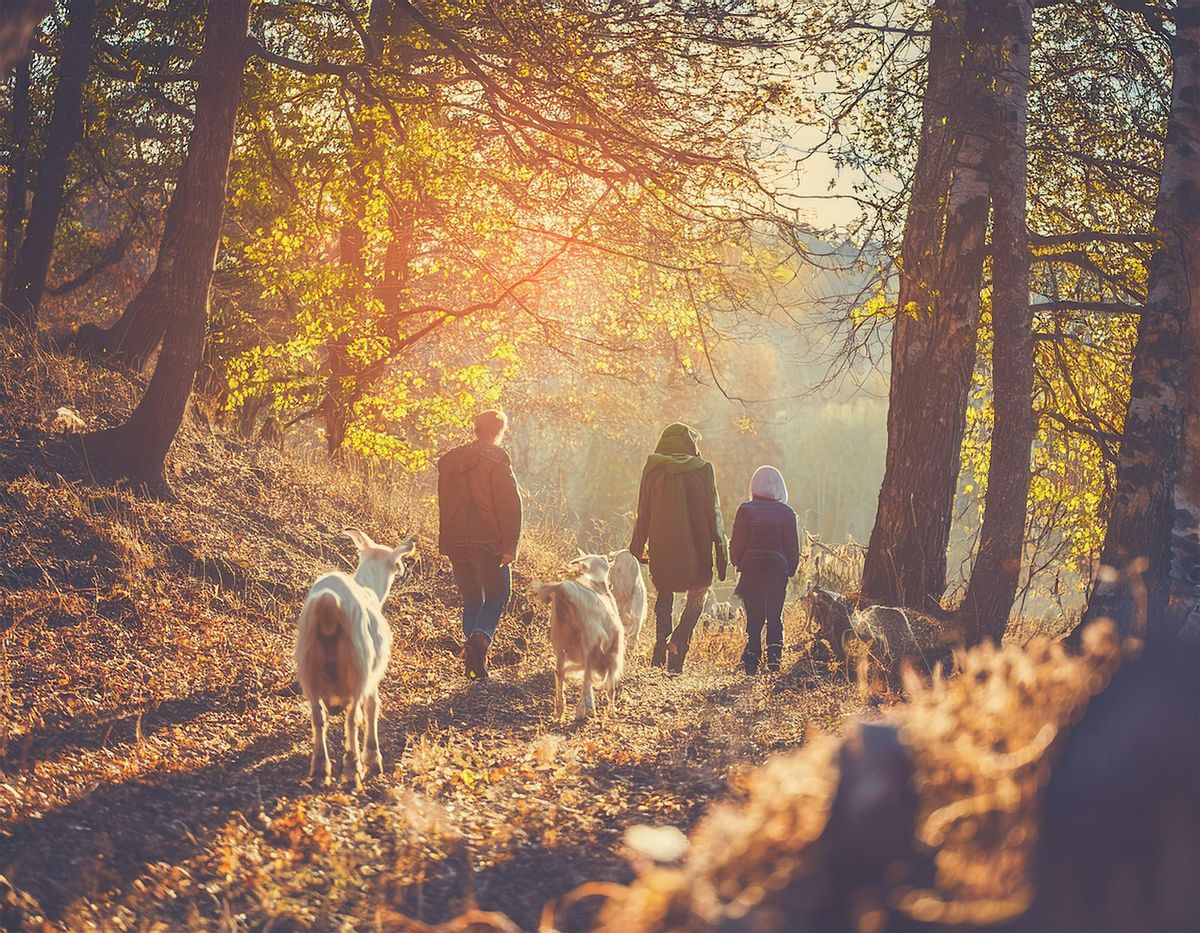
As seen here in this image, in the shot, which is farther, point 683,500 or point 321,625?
point 683,500

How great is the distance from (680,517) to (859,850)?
9.14 m

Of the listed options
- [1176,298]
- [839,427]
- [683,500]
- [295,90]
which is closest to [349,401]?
[295,90]

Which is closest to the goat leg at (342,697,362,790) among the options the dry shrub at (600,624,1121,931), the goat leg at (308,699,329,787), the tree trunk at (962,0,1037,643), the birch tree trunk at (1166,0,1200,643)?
the goat leg at (308,699,329,787)

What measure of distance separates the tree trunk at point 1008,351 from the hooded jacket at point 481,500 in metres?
4.49

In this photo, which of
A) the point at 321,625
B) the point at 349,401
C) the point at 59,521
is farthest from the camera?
the point at 349,401

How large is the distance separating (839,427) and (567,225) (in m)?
52.7

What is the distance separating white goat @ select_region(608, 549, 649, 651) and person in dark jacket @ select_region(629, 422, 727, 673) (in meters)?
0.28

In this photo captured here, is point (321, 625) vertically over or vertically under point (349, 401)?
under

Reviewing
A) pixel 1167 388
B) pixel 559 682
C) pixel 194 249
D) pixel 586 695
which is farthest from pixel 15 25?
pixel 1167 388

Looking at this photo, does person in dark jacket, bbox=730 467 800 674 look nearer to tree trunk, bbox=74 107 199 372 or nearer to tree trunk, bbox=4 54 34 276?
tree trunk, bbox=74 107 199 372

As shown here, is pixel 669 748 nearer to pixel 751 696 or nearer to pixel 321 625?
pixel 751 696

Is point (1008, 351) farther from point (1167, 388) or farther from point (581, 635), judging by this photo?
point (581, 635)

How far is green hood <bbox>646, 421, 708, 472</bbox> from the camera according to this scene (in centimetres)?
1127

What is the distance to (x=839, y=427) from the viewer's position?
6384cm
